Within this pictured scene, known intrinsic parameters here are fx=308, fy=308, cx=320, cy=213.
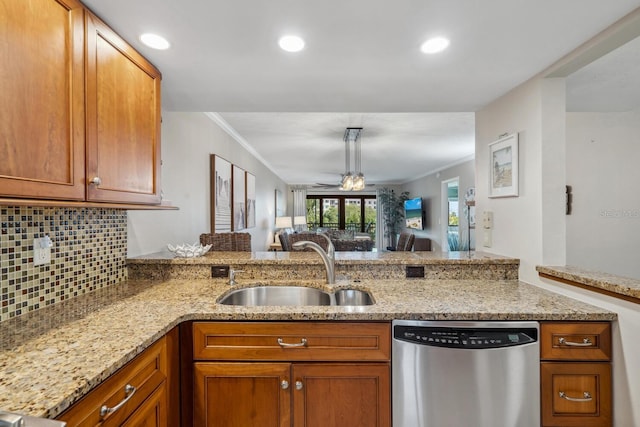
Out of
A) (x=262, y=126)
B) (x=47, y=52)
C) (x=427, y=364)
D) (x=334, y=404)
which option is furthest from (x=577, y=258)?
(x=47, y=52)

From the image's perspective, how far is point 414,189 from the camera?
9102mm

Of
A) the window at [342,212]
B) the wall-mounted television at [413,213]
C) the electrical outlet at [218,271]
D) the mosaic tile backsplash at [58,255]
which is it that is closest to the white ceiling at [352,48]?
the mosaic tile backsplash at [58,255]

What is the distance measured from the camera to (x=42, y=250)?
1.30m

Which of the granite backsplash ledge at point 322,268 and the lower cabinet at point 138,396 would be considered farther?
the granite backsplash ledge at point 322,268

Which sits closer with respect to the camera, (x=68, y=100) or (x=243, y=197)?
(x=68, y=100)

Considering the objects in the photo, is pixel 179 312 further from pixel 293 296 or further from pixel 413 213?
pixel 413 213

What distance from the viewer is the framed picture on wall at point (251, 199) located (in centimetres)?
465

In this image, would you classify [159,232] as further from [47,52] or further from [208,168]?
[47,52]

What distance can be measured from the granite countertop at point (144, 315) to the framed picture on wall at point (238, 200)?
A: 6.98 ft

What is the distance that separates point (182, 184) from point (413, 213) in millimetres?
7215

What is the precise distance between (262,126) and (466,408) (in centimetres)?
339

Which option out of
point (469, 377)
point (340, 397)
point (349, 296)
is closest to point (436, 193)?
point (349, 296)

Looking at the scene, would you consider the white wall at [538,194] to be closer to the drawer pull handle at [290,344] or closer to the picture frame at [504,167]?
the picture frame at [504,167]

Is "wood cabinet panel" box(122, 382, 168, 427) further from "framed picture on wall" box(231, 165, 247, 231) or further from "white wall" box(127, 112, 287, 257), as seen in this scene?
"framed picture on wall" box(231, 165, 247, 231)
